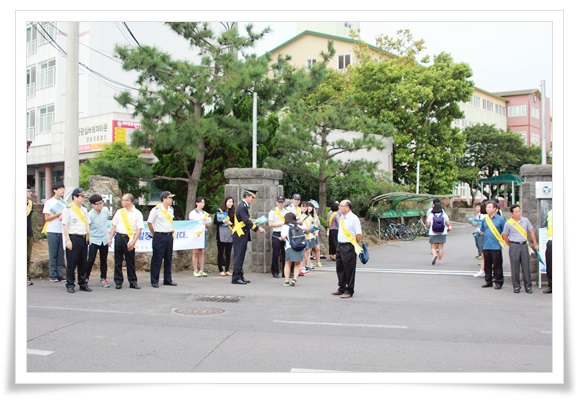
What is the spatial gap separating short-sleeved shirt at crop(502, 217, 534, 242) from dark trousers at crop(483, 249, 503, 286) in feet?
1.76

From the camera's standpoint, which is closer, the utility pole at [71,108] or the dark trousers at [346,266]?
the dark trousers at [346,266]

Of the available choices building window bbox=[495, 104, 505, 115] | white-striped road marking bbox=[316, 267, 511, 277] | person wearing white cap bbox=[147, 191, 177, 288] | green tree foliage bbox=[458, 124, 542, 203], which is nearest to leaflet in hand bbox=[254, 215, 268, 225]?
person wearing white cap bbox=[147, 191, 177, 288]

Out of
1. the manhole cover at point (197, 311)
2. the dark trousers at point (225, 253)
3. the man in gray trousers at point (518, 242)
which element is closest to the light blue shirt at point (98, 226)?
the manhole cover at point (197, 311)

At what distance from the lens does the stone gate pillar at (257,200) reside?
47.0 feet

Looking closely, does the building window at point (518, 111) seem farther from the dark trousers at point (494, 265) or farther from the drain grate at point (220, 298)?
the drain grate at point (220, 298)

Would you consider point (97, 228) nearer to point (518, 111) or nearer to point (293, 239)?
point (293, 239)

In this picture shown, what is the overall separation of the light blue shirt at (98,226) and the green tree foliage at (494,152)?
4091 centimetres

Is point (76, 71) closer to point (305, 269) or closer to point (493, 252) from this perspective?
point (305, 269)

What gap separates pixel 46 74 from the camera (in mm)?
34500

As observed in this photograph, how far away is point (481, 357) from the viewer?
6887 millimetres

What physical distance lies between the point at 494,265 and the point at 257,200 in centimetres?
542

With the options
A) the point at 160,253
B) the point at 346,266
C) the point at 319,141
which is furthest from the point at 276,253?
the point at 319,141
